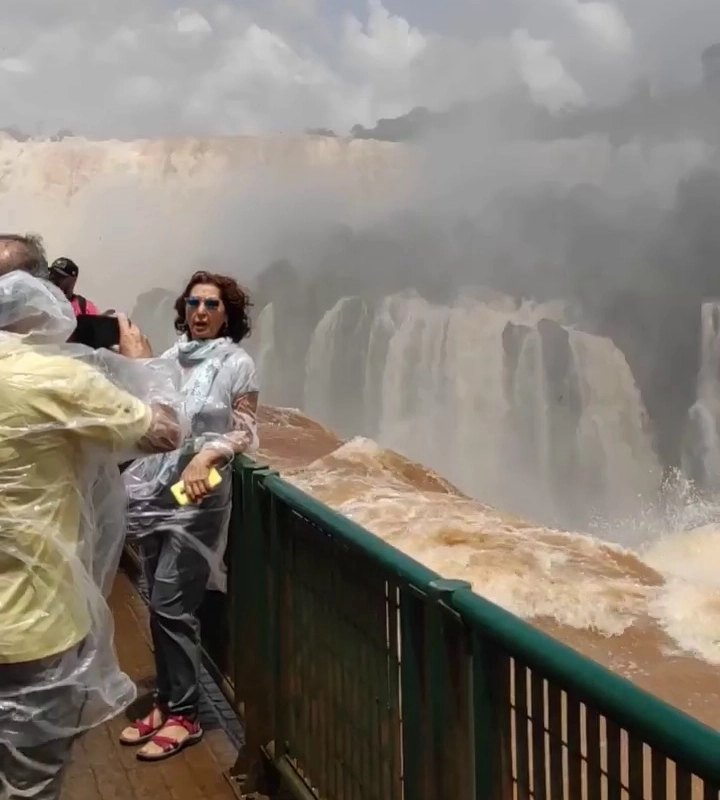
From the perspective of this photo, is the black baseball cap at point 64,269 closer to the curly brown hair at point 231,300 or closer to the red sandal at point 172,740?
the curly brown hair at point 231,300

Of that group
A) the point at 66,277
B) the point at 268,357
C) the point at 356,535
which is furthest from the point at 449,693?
the point at 268,357

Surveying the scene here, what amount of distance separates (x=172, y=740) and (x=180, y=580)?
56 centimetres

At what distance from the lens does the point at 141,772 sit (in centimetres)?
304

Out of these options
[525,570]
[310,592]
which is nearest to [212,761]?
[310,592]

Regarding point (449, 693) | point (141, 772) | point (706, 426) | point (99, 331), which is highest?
point (99, 331)

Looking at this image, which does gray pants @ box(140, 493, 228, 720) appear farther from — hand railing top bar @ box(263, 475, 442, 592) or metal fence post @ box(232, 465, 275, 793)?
hand railing top bar @ box(263, 475, 442, 592)

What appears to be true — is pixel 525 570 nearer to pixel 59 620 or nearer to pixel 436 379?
pixel 59 620

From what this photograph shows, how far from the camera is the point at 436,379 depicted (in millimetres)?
21750

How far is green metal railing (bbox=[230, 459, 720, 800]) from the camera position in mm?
1312

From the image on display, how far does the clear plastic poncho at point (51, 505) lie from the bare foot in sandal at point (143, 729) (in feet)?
4.06

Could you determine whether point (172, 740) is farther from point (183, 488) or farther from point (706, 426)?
point (706, 426)

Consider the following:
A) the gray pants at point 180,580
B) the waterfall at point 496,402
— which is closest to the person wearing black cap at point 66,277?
the gray pants at point 180,580

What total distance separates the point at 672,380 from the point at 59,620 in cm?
2022

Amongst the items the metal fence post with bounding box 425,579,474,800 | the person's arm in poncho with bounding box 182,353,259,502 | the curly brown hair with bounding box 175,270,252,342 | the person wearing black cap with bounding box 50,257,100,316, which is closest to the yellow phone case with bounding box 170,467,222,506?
the person's arm in poncho with bounding box 182,353,259,502
